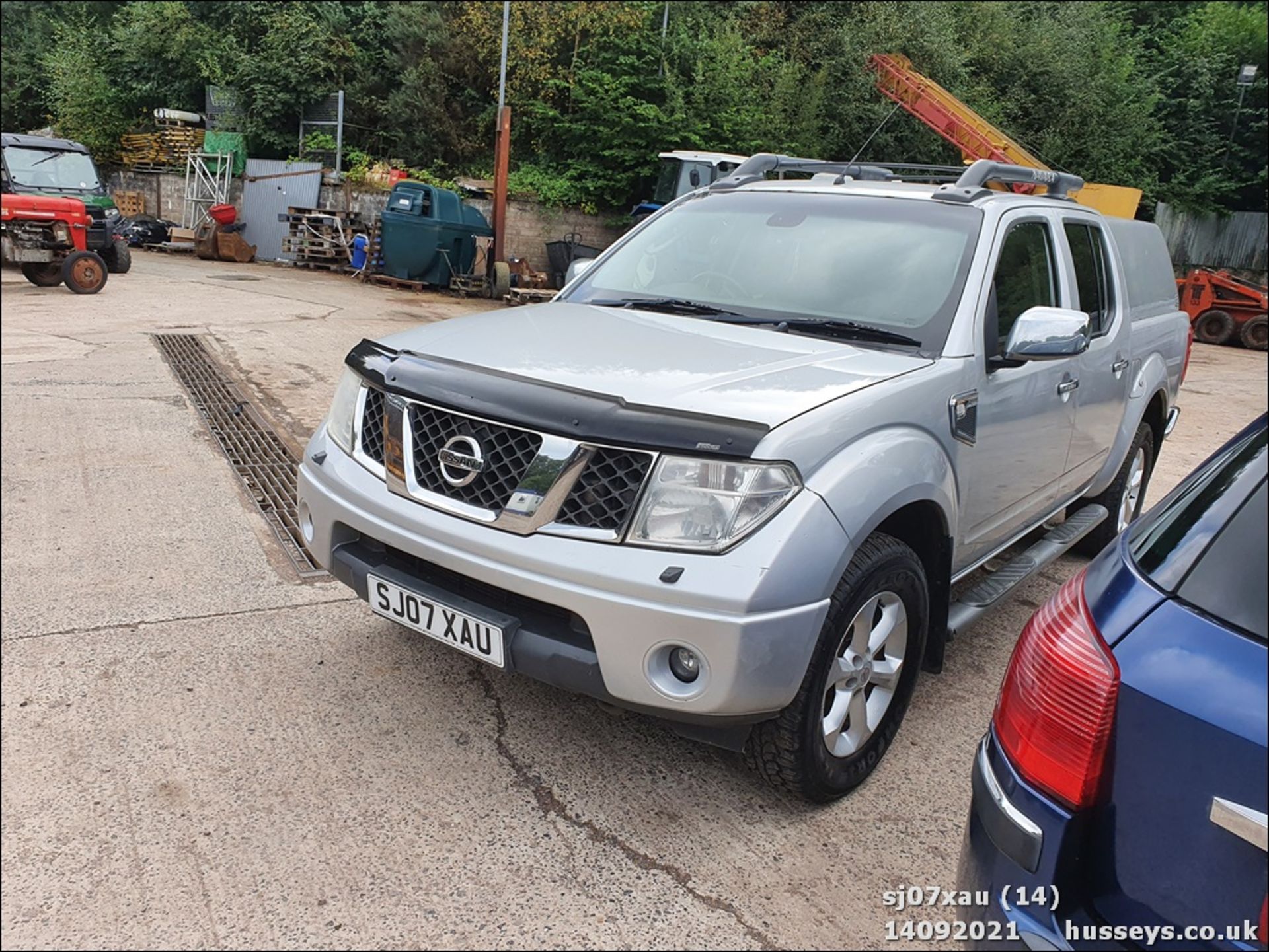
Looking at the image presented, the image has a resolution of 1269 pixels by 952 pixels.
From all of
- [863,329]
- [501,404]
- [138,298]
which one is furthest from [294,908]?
[138,298]

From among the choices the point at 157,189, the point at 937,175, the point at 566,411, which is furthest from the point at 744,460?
the point at 937,175

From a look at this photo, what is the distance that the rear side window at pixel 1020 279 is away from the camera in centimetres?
327

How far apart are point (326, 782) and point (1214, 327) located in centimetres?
1984

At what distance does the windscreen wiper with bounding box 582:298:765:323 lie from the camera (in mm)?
3320

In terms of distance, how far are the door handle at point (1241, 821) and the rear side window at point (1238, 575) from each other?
0.23 meters

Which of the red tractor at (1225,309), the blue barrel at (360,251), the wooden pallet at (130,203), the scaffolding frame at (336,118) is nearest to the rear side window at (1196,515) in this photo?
the wooden pallet at (130,203)

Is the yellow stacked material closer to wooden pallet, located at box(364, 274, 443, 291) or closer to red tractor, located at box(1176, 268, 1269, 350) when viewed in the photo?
wooden pallet, located at box(364, 274, 443, 291)

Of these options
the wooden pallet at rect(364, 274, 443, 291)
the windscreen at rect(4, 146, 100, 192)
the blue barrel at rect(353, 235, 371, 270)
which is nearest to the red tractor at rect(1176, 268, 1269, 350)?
the wooden pallet at rect(364, 274, 443, 291)

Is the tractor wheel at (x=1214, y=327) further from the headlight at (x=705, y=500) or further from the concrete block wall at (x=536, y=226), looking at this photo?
the headlight at (x=705, y=500)

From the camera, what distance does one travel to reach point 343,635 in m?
3.38

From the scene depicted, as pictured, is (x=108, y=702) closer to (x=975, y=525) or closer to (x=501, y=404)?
(x=501, y=404)

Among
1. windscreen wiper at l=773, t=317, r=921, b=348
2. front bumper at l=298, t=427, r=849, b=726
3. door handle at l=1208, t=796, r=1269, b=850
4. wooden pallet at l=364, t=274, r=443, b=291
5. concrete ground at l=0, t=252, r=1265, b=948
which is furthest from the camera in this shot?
wooden pallet at l=364, t=274, r=443, b=291

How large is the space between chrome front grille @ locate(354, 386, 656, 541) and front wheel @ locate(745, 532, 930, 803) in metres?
0.61

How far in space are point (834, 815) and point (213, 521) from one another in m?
3.01
